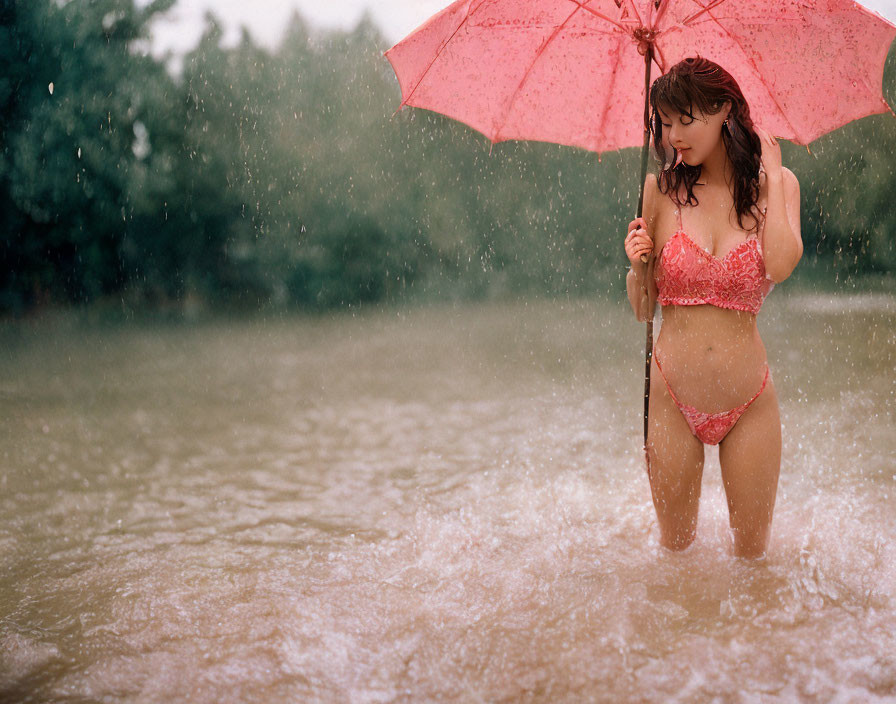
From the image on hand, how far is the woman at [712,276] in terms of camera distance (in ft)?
8.89

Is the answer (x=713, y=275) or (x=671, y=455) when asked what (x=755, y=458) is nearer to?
(x=671, y=455)

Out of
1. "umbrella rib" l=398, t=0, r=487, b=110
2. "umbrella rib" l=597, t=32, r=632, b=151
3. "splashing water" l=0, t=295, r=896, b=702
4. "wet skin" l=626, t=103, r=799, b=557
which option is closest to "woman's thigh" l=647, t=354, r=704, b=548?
"wet skin" l=626, t=103, r=799, b=557

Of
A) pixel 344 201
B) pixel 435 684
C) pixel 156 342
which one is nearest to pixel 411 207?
pixel 344 201

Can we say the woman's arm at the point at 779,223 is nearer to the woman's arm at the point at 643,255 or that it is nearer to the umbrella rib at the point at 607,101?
the woman's arm at the point at 643,255

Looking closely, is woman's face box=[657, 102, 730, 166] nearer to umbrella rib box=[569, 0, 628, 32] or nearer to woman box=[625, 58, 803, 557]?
woman box=[625, 58, 803, 557]

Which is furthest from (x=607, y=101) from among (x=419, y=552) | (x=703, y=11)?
(x=419, y=552)

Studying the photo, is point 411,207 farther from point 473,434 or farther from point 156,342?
point 473,434

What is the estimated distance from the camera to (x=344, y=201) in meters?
16.9

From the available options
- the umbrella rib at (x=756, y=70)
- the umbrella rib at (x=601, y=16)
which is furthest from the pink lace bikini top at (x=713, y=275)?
the umbrella rib at (x=601, y=16)

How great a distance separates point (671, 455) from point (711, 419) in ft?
0.67

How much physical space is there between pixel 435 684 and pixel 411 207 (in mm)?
15676

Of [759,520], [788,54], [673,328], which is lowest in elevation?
[759,520]

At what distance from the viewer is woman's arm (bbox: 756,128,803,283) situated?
268cm

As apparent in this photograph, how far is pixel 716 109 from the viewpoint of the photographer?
106 inches
